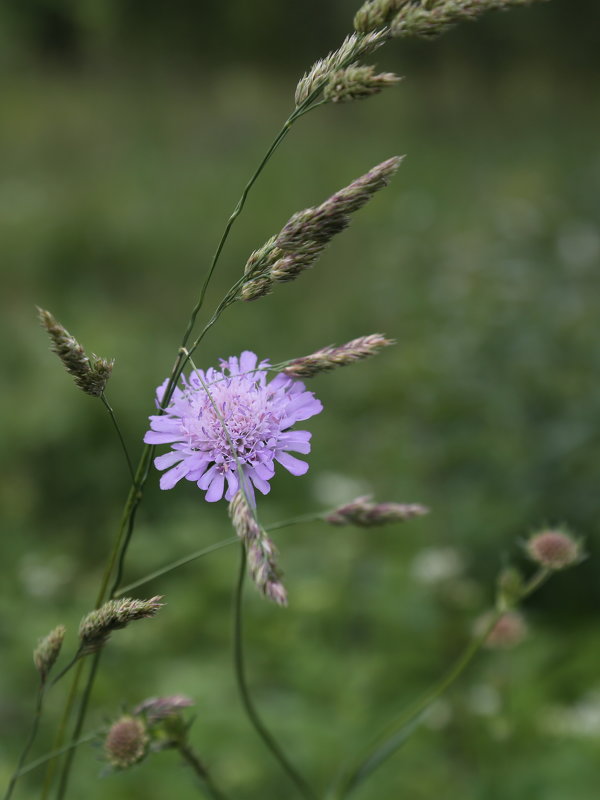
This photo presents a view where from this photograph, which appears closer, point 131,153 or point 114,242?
point 114,242

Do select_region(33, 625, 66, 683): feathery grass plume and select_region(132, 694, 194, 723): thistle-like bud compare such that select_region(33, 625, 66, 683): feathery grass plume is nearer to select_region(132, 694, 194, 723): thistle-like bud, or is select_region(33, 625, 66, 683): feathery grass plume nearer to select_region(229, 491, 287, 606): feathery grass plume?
select_region(132, 694, 194, 723): thistle-like bud

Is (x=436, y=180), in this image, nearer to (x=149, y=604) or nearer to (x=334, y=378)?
(x=334, y=378)

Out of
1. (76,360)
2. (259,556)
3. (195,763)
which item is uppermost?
(76,360)

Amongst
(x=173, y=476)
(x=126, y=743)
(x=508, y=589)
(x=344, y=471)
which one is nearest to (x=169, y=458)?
(x=173, y=476)

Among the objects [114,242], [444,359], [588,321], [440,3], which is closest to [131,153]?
[114,242]

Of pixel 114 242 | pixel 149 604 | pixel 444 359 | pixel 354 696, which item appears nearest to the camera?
pixel 149 604

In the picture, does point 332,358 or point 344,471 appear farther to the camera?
point 344,471

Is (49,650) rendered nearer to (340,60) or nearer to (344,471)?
(340,60)
